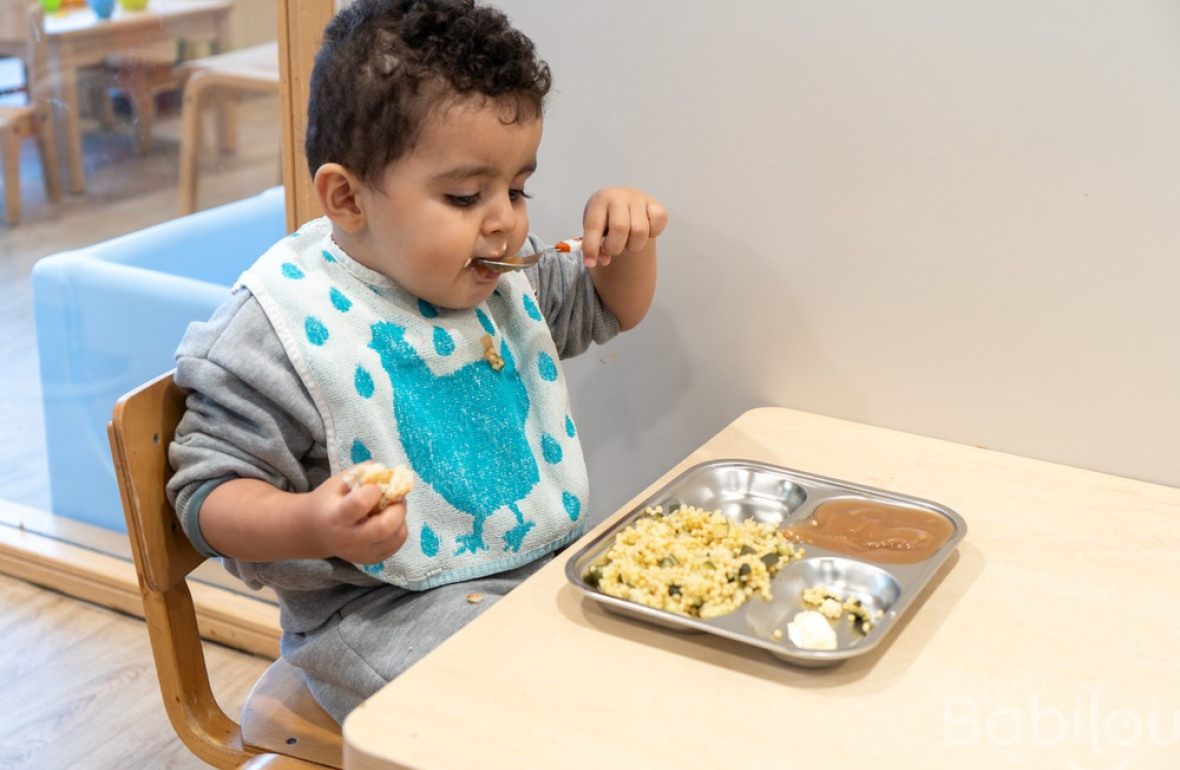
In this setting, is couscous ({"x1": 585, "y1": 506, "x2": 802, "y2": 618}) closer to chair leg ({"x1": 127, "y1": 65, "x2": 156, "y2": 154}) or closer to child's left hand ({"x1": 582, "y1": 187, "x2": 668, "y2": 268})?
child's left hand ({"x1": 582, "y1": 187, "x2": 668, "y2": 268})

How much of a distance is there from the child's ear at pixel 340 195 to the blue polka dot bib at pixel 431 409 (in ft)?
Answer: 0.15

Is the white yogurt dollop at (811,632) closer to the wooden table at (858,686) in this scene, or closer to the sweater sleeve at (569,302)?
the wooden table at (858,686)

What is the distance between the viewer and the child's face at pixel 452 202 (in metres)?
1.07

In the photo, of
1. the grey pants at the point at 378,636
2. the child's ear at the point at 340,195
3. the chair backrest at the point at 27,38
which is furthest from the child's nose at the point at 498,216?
the chair backrest at the point at 27,38

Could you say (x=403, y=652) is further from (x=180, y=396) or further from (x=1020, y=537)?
(x=1020, y=537)

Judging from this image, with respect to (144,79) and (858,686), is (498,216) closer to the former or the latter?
(858,686)

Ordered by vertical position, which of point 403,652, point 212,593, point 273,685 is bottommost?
point 212,593

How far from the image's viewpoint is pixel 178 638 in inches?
45.1

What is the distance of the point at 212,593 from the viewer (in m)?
2.08

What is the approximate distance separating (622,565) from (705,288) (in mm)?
485

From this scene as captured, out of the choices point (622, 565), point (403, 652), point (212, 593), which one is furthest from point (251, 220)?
point (622, 565)

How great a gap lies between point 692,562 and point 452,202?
37 cm

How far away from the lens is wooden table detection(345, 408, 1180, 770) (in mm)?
792

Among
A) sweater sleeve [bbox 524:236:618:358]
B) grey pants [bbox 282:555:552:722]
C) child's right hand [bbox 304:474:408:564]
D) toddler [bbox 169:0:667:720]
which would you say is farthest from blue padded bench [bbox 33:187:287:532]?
child's right hand [bbox 304:474:408:564]
